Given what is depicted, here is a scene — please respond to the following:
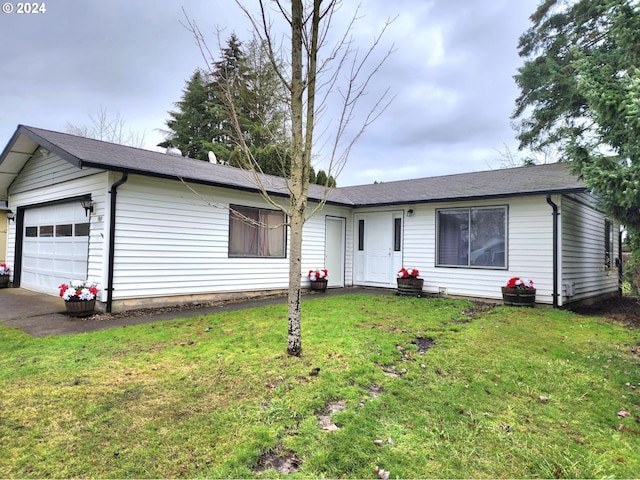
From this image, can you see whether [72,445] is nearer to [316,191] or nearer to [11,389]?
[11,389]

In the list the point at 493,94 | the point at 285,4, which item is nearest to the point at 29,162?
the point at 285,4

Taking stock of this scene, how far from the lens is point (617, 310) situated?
8.07 metres

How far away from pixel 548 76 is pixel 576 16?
2.20 metres

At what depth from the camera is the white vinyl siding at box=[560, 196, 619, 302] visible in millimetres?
7768

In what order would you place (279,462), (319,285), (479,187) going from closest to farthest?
(279,462)
(479,187)
(319,285)

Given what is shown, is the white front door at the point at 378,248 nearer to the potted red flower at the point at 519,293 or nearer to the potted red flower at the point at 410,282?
the potted red flower at the point at 410,282

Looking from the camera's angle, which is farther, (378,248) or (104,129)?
A: (104,129)

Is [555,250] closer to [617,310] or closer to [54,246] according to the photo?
[617,310]

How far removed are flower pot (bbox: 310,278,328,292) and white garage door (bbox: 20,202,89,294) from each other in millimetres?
5247

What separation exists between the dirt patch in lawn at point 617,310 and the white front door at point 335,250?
593cm

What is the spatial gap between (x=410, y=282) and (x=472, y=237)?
1.90 meters

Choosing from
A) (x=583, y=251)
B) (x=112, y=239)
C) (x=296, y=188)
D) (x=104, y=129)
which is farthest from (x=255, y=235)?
(x=104, y=129)

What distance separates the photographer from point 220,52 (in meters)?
3.89

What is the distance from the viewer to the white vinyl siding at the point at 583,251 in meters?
7.77
